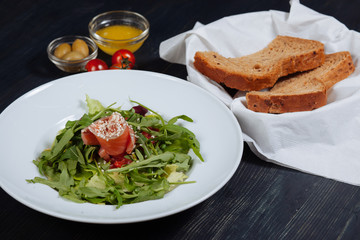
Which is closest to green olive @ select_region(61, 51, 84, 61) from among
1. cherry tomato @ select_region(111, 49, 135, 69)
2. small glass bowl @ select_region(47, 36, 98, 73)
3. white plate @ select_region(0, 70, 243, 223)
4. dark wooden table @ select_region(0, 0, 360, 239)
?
small glass bowl @ select_region(47, 36, 98, 73)

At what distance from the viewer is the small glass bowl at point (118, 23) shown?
3.80 metres

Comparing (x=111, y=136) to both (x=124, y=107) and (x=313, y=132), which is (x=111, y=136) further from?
(x=313, y=132)

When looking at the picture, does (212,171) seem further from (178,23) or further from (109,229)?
(178,23)

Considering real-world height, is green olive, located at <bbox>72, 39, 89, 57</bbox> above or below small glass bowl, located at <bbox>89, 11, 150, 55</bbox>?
below

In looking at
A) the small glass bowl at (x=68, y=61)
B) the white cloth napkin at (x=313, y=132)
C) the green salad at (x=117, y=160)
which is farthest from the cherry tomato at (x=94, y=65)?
the green salad at (x=117, y=160)

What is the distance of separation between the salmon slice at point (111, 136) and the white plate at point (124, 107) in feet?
1.21

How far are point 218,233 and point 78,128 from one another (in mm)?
1036

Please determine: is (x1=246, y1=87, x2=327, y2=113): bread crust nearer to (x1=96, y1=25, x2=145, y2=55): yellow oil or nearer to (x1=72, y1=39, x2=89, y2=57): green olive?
(x1=96, y1=25, x2=145, y2=55): yellow oil

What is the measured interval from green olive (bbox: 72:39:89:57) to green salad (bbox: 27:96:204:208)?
1142 millimetres

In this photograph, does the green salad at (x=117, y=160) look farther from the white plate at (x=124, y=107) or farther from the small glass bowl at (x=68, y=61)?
the small glass bowl at (x=68, y=61)

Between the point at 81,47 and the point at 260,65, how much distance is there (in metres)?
1.54

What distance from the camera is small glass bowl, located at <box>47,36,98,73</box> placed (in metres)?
3.63

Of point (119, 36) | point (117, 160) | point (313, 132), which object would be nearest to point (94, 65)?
point (119, 36)

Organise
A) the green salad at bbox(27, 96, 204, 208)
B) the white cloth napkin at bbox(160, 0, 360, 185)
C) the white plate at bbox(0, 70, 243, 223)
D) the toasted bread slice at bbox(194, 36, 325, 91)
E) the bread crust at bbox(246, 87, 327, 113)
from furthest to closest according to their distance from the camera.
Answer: the toasted bread slice at bbox(194, 36, 325, 91) < the bread crust at bbox(246, 87, 327, 113) < the white cloth napkin at bbox(160, 0, 360, 185) < the green salad at bbox(27, 96, 204, 208) < the white plate at bbox(0, 70, 243, 223)
